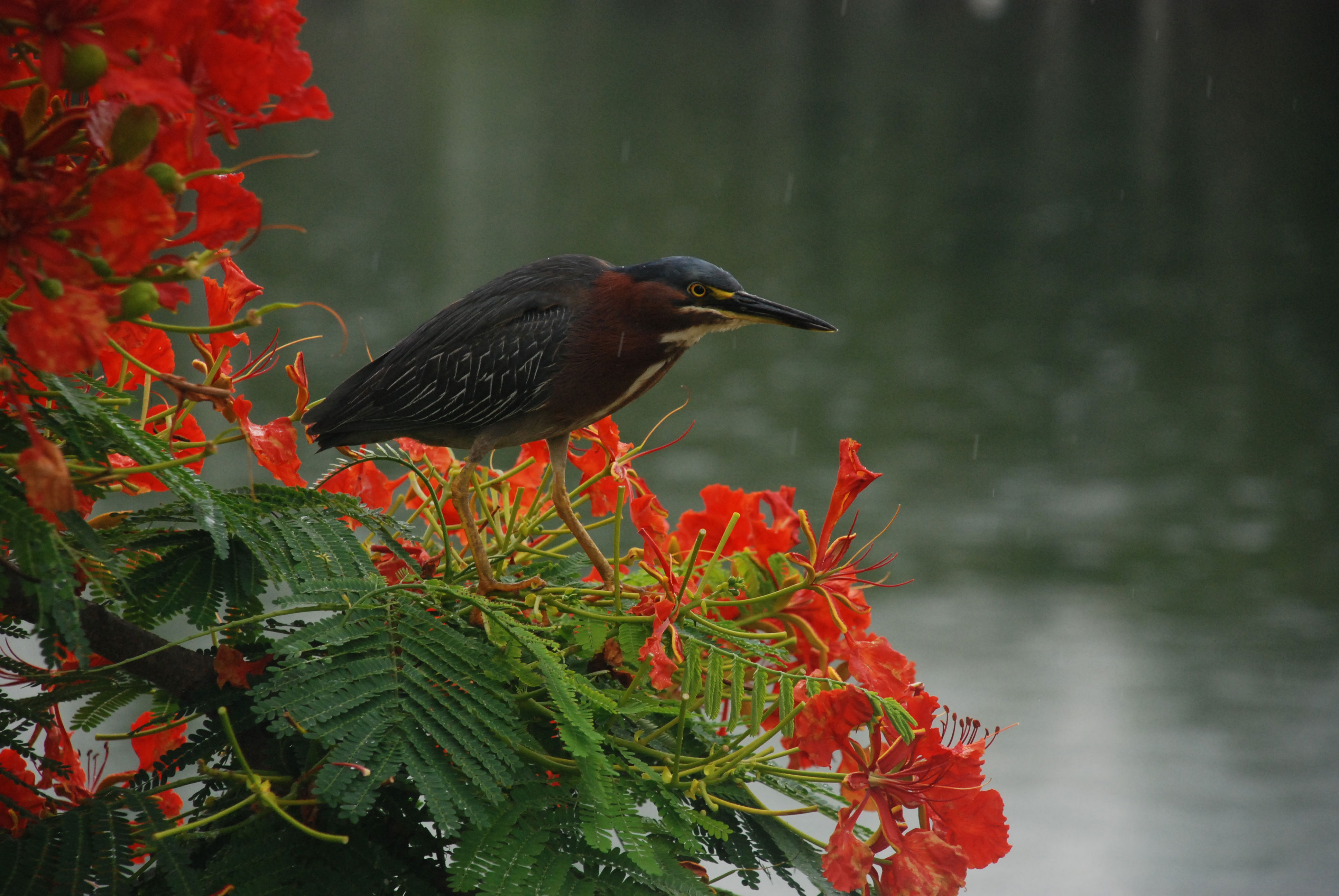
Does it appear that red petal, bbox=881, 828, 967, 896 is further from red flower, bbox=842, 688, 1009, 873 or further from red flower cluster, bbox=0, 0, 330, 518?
red flower cluster, bbox=0, 0, 330, 518

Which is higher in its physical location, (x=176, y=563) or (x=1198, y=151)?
(x=1198, y=151)

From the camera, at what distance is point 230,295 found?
3.08 feet

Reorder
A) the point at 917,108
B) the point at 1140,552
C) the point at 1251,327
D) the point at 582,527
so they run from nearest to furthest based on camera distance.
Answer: the point at 582,527 → the point at 1140,552 → the point at 1251,327 → the point at 917,108

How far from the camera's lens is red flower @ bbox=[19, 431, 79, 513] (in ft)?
1.69

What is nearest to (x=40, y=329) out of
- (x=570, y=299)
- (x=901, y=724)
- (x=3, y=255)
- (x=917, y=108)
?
(x=3, y=255)

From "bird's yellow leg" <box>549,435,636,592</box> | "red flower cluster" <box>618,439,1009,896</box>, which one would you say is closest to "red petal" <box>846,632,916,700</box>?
"red flower cluster" <box>618,439,1009,896</box>

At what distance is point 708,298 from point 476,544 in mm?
383

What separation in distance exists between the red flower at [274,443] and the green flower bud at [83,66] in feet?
1.24

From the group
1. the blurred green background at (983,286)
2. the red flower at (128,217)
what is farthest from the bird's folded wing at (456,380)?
the blurred green background at (983,286)

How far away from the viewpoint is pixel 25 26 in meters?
0.50

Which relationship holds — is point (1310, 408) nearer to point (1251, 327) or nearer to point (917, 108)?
point (1251, 327)

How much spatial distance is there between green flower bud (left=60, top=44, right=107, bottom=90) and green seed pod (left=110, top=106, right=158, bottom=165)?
0.06ft

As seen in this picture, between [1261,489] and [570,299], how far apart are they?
8.52 metres

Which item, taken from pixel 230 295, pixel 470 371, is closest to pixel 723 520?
pixel 470 371
